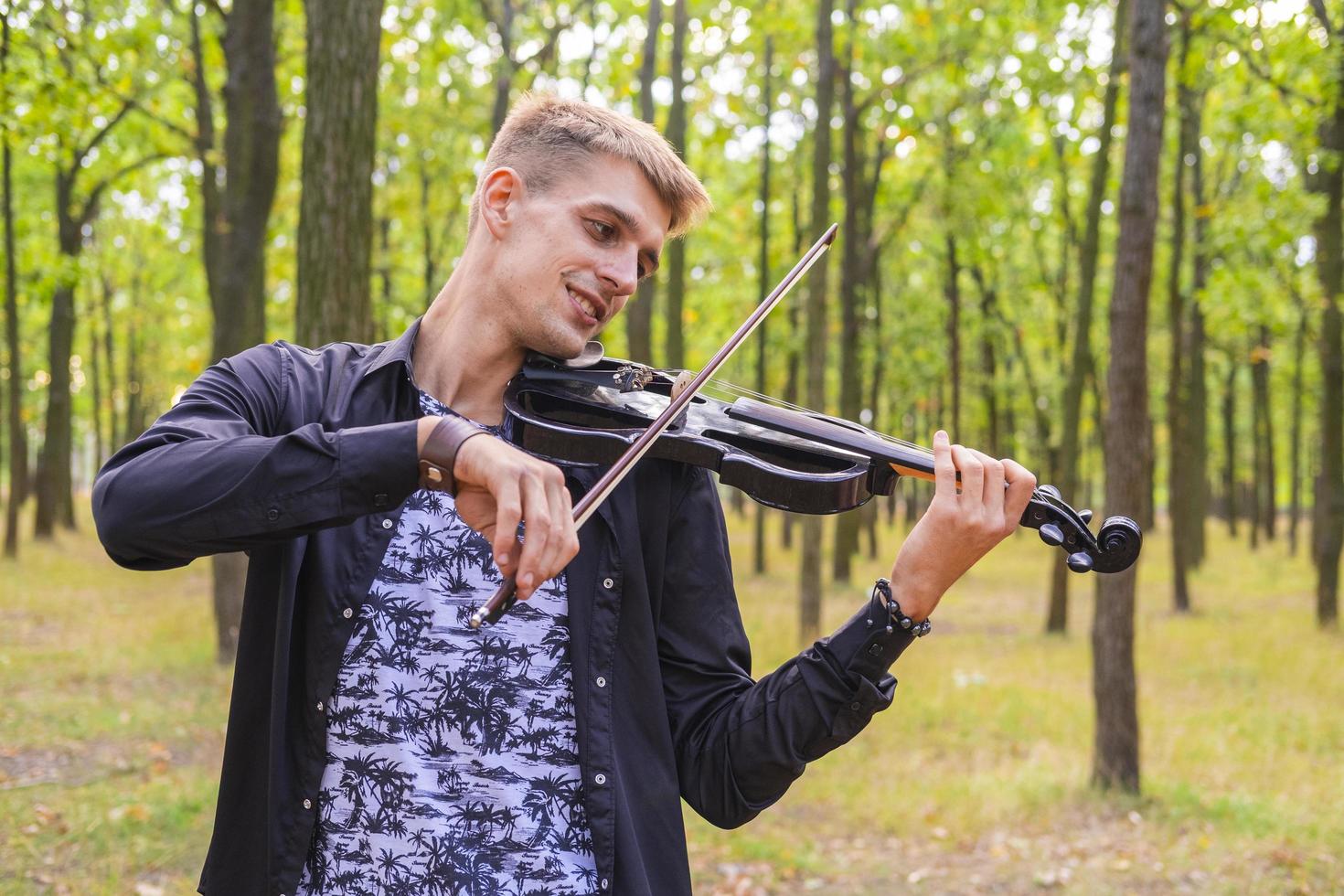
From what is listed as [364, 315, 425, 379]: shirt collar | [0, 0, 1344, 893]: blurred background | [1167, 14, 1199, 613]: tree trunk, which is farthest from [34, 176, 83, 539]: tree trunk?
[364, 315, 425, 379]: shirt collar

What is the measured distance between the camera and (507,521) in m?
1.45

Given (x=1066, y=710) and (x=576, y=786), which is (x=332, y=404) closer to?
(x=576, y=786)

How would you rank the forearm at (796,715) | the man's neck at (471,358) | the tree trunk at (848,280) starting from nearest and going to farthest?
the forearm at (796,715), the man's neck at (471,358), the tree trunk at (848,280)

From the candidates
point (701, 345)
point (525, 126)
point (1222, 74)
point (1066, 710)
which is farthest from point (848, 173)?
point (701, 345)

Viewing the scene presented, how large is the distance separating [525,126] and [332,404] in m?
0.67

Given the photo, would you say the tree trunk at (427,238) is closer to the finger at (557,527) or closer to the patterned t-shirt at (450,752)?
the patterned t-shirt at (450,752)

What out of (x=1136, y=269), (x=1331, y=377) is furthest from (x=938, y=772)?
(x=1331, y=377)

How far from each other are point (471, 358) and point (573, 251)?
12.2 inches

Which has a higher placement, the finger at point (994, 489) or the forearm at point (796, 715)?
the finger at point (994, 489)

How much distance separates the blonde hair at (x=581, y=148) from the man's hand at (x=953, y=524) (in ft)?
2.33

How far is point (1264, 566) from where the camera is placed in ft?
73.7

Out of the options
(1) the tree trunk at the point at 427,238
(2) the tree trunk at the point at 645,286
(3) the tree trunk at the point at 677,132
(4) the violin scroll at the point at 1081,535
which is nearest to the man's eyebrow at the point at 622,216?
(4) the violin scroll at the point at 1081,535

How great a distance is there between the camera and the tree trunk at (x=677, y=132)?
41.2 ft

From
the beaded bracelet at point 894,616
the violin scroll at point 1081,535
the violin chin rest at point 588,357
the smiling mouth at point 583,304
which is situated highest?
the smiling mouth at point 583,304
